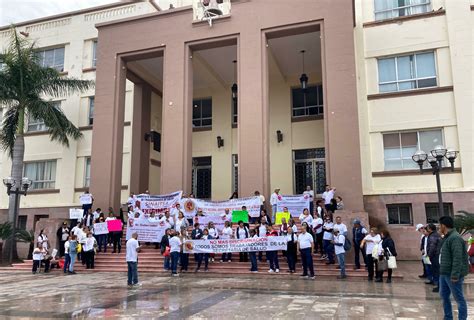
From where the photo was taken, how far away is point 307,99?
912 inches

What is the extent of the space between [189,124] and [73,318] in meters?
Result: 12.7

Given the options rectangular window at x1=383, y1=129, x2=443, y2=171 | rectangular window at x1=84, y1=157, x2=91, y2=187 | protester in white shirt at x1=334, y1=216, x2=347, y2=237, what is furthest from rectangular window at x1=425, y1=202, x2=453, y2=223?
rectangular window at x1=84, y1=157, x2=91, y2=187

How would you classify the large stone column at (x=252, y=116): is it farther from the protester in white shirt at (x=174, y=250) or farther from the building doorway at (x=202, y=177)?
the building doorway at (x=202, y=177)

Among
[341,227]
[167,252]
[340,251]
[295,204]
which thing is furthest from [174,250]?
[295,204]

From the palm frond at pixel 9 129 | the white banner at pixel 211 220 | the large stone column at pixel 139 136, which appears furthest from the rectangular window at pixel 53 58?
the white banner at pixel 211 220

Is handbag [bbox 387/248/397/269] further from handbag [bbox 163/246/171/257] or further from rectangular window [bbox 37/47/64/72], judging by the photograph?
rectangular window [bbox 37/47/64/72]

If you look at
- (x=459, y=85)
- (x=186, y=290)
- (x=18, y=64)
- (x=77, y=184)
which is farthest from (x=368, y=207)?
(x=18, y=64)

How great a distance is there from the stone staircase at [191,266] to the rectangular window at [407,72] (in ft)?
31.6

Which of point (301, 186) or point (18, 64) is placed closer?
point (18, 64)

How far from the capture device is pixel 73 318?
754 cm

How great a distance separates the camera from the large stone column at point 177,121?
1864 centimetres

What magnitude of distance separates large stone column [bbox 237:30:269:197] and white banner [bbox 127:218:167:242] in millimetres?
3689

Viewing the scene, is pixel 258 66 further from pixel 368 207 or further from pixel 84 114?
pixel 84 114

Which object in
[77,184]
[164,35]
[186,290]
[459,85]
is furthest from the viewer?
[77,184]
